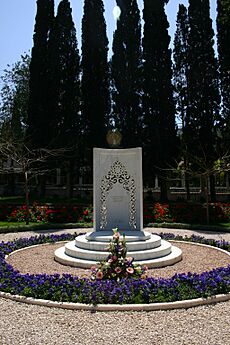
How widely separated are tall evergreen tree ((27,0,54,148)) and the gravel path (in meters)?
20.6

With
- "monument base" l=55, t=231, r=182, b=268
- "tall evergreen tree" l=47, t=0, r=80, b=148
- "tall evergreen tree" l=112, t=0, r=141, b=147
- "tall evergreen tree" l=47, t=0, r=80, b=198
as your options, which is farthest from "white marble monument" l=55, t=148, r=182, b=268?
"tall evergreen tree" l=47, t=0, r=80, b=148

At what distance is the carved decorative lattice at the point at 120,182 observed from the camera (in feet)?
33.2

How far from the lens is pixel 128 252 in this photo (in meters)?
8.16

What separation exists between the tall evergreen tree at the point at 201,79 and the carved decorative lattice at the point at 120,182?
13.8 m

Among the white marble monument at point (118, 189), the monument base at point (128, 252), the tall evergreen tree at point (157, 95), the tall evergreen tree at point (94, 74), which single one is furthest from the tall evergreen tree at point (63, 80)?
the monument base at point (128, 252)

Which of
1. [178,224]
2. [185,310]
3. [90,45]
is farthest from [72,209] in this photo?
[90,45]

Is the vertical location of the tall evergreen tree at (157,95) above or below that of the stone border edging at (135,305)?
above

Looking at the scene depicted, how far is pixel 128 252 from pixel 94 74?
2006 centimetres

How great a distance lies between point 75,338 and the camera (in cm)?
432

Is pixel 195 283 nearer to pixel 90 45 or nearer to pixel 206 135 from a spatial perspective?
pixel 206 135

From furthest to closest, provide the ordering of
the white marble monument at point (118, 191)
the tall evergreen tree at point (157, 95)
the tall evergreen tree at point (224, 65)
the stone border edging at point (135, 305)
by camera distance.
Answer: the tall evergreen tree at point (224, 65), the tall evergreen tree at point (157, 95), the white marble monument at point (118, 191), the stone border edging at point (135, 305)

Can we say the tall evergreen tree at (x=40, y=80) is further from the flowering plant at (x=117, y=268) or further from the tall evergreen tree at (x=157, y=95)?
the flowering plant at (x=117, y=268)

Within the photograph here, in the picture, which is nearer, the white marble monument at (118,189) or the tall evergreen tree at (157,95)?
the white marble monument at (118,189)

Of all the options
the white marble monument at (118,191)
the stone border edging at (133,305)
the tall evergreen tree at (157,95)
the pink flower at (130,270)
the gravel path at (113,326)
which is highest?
the tall evergreen tree at (157,95)
